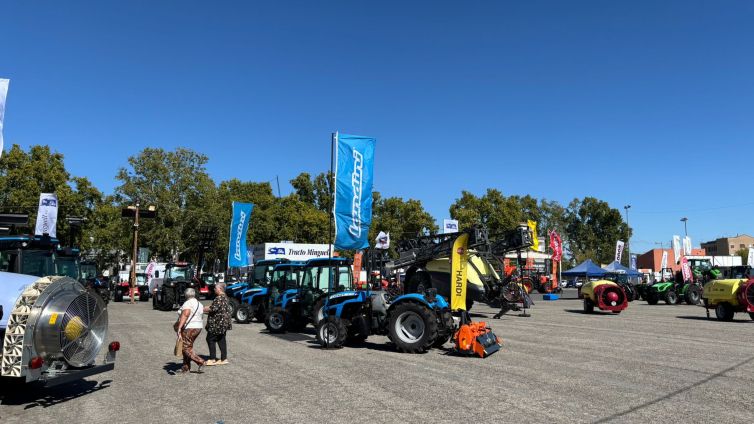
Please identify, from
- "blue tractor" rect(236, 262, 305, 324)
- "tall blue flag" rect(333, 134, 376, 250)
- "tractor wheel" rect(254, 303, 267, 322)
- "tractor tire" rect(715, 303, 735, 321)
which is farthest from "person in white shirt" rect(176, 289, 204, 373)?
"tractor tire" rect(715, 303, 735, 321)

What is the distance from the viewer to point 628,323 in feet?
53.2

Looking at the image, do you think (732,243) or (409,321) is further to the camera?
(732,243)

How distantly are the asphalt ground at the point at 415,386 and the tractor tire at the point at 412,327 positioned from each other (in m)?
0.28

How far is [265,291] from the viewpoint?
1678 cm

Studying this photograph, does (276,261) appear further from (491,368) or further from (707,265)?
(707,265)

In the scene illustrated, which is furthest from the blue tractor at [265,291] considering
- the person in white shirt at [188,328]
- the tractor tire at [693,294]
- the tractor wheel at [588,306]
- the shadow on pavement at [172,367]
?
the tractor tire at [693,294]

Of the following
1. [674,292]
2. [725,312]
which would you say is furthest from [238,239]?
[674,292]

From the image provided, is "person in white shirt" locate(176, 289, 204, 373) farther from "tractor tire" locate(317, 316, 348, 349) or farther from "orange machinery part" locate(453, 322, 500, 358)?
"orange machinery part" locate(453, 322, 500, 358)

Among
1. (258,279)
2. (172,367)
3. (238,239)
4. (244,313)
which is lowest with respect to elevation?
(172,367)

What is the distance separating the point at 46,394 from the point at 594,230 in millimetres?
83249

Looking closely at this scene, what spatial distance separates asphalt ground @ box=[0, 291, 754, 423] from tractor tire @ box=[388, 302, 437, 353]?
0.92 feet

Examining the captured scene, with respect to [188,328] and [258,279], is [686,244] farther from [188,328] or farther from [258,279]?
[188,328]

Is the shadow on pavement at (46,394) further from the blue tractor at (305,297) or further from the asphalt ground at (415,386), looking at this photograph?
the blue tractor at (305,297)

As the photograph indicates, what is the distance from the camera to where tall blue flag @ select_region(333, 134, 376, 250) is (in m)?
12.2
